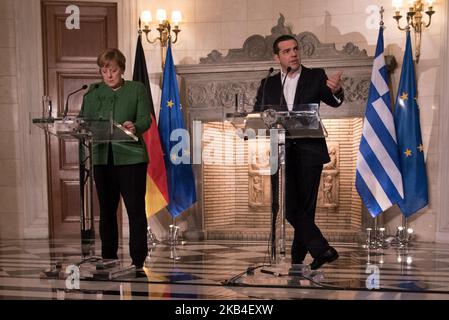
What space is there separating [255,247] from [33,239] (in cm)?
256

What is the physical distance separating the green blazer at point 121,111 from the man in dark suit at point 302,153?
31.2 inches

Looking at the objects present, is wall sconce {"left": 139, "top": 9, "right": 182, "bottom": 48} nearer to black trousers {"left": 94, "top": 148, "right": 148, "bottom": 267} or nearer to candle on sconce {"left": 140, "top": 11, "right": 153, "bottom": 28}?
candle on sconce {"left": 140, "top": 11, "right": 153, "bottom": 28}

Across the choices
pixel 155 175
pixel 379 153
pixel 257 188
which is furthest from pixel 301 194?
pixel 257 188

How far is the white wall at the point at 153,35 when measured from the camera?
21.3 feet

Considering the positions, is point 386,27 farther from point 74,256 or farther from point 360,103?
point 74,256

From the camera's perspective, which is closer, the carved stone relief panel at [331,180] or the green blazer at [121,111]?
the green blazer at [121,111]

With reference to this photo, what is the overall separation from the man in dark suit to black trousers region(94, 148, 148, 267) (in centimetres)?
97

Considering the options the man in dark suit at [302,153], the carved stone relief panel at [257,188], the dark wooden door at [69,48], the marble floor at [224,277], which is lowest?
the marble floor at [224,277]

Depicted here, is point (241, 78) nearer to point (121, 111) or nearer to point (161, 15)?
point (161, 15)

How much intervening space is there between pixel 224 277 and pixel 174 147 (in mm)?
2549

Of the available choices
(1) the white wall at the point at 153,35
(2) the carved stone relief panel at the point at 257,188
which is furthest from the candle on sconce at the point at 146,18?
(2) the carved stone relief panel at the point at 257,188

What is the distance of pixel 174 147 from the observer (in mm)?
6223

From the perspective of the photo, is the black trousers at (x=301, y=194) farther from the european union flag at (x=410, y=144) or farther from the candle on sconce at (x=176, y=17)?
the candle on sconce at (x=176, y=17)
